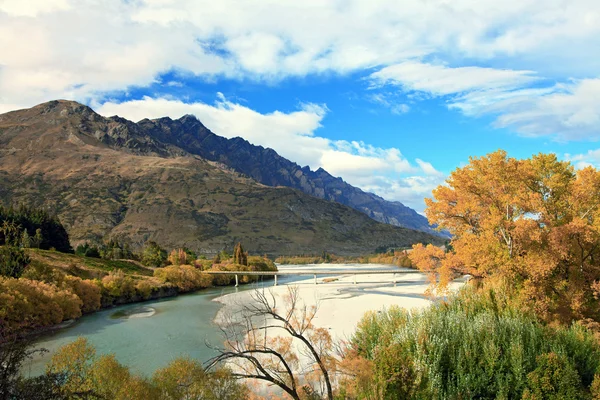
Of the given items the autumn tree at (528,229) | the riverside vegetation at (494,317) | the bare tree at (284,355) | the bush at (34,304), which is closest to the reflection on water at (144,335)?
the bush at (34,304)

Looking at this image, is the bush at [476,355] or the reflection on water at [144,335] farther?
the reflection on water at [144,335]

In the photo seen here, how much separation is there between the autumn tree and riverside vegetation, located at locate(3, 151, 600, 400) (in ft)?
0.25

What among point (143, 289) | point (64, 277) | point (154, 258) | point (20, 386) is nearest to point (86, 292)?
point (64, 277)

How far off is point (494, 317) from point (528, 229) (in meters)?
8.10

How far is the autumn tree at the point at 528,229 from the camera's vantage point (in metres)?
23.9

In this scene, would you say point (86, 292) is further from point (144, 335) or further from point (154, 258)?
point (154, 258)

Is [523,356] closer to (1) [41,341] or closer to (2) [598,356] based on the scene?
(2) [598,356]

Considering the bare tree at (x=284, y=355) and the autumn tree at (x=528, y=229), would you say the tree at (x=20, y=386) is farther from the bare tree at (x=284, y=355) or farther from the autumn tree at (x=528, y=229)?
the autumn tree at (x=528, y=229)

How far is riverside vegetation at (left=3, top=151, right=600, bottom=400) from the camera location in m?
15.1

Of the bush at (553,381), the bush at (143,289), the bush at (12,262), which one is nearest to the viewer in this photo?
the bush at (553,381)

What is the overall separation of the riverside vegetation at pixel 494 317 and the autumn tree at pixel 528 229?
76mm

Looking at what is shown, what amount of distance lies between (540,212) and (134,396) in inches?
1025

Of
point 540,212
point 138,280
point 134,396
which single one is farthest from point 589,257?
point 138,280

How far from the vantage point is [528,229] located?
80.5ft
